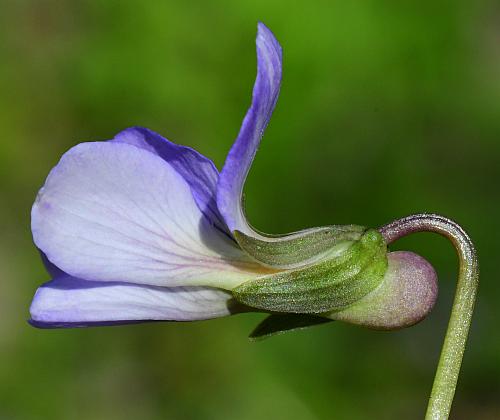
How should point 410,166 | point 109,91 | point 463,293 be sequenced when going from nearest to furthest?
point 463,293, point 410,166, point 109,91

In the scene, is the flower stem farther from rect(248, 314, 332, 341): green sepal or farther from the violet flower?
rect(248, 314, 332, 341): green sepal

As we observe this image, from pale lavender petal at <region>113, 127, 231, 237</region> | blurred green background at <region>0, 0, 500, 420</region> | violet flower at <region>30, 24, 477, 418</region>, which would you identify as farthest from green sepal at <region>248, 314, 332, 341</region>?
blurred green background at <region>0, 0, 500, 420</region>

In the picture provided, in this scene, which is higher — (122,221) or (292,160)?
(122,221)

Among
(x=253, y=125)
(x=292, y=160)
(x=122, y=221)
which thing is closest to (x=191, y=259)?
(x=122, y=221)

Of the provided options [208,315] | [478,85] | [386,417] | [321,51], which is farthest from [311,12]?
[208,315]

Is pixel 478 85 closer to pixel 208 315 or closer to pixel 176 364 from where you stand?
pixel 176 364

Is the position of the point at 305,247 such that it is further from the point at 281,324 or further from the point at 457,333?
the point at 457,333
